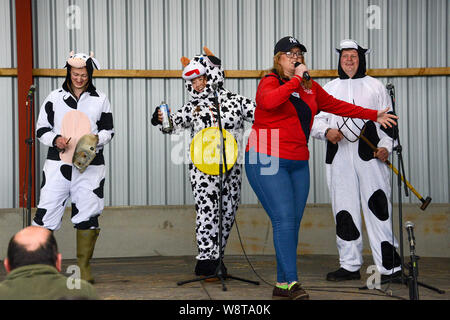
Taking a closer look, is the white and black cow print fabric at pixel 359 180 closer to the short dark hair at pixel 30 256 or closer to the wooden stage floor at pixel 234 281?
the wooden stage floor at pixel 234 281

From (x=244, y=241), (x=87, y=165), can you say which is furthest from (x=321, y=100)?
(x=244, y=241)

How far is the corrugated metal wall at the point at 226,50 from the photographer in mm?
7539

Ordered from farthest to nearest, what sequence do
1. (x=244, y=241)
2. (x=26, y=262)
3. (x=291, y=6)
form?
(x=291, y=6), (x=244, y=241), (x=26, y=262)

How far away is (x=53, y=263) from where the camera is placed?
1909 millimetres

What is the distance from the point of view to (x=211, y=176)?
16.1 feet

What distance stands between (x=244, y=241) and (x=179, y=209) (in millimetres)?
894

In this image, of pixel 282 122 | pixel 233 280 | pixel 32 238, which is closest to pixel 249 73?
pixel 233 280

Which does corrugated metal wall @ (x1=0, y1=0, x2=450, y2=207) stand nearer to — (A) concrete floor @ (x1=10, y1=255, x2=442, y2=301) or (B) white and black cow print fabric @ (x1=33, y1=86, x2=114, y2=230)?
(A) concrete floor @ (x1=10, y1=255, x2=442, y2=301)

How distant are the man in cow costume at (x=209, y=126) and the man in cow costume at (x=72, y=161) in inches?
22.0

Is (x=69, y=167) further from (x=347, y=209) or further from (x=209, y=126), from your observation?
(x=347, y=209)

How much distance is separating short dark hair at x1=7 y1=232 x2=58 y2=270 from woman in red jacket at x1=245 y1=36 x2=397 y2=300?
7.06 feet

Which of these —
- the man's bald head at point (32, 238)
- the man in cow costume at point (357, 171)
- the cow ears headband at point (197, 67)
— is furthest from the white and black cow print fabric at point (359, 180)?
the man's bald head at point (32, 238)

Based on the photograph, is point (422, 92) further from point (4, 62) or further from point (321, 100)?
point (4, 62)
